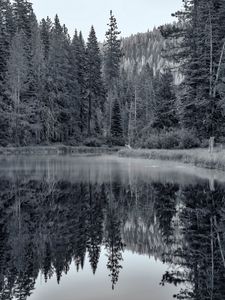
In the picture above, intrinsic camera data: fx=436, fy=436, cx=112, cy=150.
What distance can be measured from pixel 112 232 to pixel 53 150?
4952 centimetres

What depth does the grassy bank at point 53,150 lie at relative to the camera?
2152 inches

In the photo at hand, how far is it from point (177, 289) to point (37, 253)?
3108 mm

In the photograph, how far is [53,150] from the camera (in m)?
59.1

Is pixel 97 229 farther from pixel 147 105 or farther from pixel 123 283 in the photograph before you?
pixel 147 105

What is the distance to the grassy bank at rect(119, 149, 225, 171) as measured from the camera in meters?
26.2

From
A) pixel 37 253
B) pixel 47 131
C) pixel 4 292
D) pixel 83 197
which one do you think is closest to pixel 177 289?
pixel 4 292

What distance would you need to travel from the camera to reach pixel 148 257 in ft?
27.6

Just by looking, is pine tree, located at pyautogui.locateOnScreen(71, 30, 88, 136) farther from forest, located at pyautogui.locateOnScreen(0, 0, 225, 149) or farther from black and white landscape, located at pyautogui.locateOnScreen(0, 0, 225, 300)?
black and white landscape, located at pyautogui.locateOnScreen(0, 0, 225, 300)

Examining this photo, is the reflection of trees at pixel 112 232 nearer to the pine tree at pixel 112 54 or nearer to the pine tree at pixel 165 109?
the pine tree at pixel 165 109

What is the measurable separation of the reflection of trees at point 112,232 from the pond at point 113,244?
19mm

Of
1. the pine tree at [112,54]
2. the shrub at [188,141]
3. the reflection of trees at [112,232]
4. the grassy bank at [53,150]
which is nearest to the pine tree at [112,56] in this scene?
the pine tree at [112,54]

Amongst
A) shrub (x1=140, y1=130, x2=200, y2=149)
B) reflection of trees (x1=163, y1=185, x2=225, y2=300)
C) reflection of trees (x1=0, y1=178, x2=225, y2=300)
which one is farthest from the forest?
reflection of trees (x1=163, y1=185, x2=225, y2=300)

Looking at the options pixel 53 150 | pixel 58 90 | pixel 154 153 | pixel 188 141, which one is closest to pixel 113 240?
pixel 188 141

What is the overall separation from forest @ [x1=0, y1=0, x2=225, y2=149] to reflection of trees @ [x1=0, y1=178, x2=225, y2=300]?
18989mm
